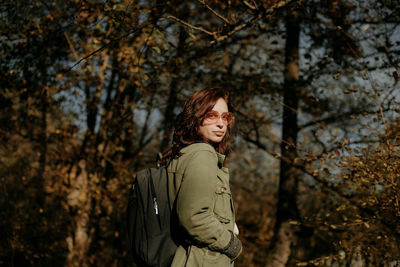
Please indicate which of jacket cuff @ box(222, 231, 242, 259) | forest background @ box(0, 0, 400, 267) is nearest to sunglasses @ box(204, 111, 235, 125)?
jacket cuff @ box(222, 231, 242, 259)

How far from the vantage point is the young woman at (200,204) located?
183 centimetres

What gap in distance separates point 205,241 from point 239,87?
17.5ft

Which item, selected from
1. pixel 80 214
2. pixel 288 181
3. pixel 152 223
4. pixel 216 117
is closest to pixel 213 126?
pixel 216 117

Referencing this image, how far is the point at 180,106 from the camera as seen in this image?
7.91m

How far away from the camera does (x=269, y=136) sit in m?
7.10

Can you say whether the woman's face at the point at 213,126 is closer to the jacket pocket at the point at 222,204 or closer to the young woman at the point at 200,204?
the young woman at the point at 200,204

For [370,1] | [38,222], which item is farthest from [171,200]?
[38,222]

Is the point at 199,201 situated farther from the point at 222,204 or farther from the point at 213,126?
the point at 213,126

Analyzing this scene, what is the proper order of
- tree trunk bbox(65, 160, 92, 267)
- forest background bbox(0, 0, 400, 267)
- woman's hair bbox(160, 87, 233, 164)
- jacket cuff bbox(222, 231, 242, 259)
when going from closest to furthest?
1. jacket cuff bbox(222, 231, 242, 259)
2. woman's hair bbox(160, 87, 233, 164)
3. forest background bbox(0, 0, 400, 267)
4. tree trunk bbox(65, 160, 92, 267)

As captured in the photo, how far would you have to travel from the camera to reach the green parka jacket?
1828 millimetres

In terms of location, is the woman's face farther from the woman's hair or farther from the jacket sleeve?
the jacket sleeve

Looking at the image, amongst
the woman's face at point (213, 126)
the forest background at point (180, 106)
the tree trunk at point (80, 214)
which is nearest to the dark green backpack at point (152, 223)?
the woman's face at point (213, 126)

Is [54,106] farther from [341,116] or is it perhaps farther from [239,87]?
[341,116]

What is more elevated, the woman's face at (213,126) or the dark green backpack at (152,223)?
the woman's face at (213,126)
